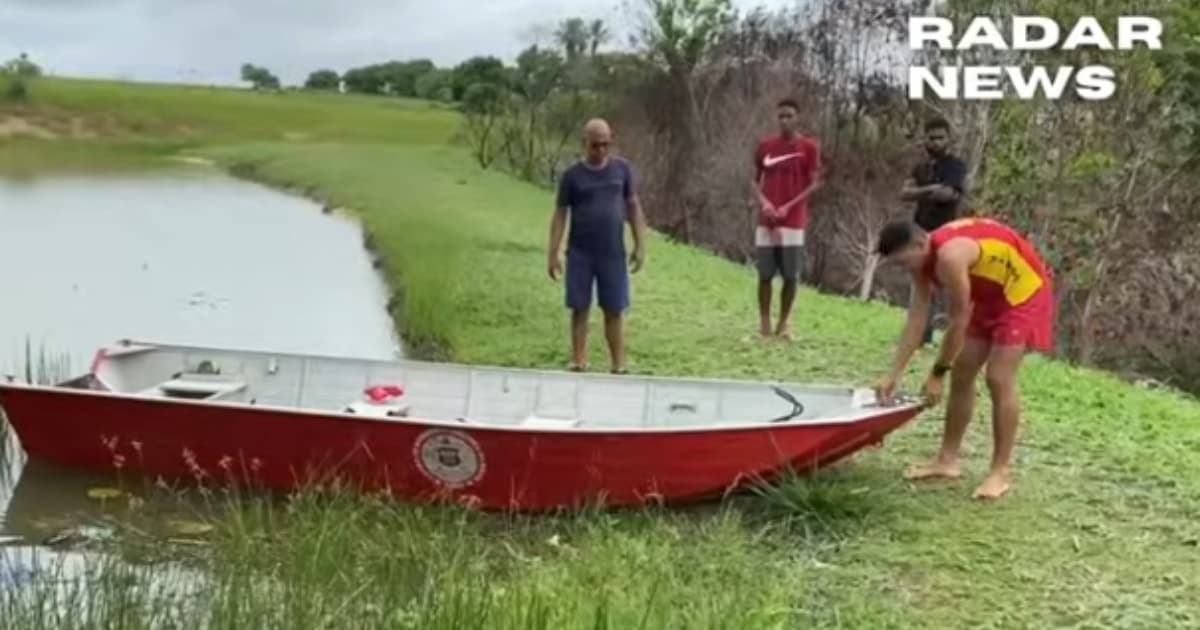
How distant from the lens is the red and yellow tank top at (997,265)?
5637 mm

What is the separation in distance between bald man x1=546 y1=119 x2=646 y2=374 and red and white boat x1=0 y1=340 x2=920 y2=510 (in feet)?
2.86

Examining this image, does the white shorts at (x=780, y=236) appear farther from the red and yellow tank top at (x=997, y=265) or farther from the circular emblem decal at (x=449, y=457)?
the circular emblem decal at (x=449, y=457)

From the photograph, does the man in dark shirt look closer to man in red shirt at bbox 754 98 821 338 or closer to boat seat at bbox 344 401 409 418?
man in red shirt at bbox 754 98 821 338

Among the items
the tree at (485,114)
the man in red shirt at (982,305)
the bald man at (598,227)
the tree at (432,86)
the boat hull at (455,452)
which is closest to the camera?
the man in red shirt at (982,305)

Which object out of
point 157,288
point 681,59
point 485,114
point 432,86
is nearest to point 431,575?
point 157,288

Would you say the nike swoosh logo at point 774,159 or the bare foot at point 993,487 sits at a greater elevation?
the nike swoosh logo at point 774,159

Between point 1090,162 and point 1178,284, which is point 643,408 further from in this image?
point 1178,284

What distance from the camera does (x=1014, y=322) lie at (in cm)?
570

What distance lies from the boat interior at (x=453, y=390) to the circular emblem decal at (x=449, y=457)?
0.40m

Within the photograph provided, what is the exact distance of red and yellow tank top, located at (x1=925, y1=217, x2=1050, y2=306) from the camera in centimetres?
564

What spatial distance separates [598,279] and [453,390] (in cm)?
110

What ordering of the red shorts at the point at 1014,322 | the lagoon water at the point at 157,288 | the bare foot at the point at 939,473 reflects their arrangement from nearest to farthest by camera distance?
1. the red shorts at the point at 1014,322
2. the bare foot at the point at 939,473
3. the lagoon water at the point at 157,288

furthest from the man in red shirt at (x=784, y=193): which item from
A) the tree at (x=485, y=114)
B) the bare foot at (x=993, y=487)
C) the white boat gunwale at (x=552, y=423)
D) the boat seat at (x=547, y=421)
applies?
the tree at (x=485, y=114)

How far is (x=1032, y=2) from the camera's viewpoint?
14094 millimetres
